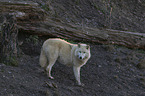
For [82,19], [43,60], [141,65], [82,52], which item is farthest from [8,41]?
[82,19]

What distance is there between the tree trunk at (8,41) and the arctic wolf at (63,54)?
90cm

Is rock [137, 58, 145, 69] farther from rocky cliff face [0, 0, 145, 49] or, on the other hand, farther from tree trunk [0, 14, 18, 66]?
tree trunk [0, 14, 18, 66]

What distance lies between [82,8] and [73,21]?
5.80 ft

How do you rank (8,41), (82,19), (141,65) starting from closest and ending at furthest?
1. (8,41)
2. (141,65)
3. (82,19)

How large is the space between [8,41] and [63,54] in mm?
1702

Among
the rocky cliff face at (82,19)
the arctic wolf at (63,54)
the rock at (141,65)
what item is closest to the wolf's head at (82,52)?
the arctic wolf at (63,54)

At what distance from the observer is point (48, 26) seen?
791 centimetres

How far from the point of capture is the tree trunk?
217 inches

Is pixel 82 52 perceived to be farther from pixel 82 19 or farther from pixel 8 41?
pixel 82 19

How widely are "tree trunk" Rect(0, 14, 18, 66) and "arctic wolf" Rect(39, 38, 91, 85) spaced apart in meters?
0.90

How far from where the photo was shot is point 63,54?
595 cm

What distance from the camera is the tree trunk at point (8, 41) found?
5.51 m

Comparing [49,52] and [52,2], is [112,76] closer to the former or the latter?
[49,52]

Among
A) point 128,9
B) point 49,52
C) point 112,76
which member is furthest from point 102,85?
point 128,9
